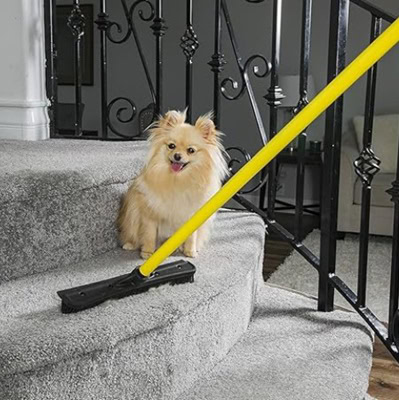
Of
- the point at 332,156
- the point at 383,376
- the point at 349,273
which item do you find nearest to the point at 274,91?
the point at 332,156

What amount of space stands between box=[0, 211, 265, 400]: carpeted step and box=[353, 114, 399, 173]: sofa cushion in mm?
3781

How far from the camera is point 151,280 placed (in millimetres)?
1398

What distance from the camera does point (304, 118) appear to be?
1121 mm

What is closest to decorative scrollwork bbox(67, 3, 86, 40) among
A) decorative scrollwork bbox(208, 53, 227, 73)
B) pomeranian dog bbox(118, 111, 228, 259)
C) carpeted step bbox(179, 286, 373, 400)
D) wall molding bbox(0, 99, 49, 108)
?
wall molding bbox(0, 99, 49, 108)

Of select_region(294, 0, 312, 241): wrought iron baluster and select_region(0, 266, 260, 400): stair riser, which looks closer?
select_region(0, 266, 260, 400): stair riser

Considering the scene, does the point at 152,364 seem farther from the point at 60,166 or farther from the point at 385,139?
the point at 385,139

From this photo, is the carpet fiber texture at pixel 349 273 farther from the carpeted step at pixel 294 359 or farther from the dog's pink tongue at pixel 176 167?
the dog's pink tongue at pixel 176 167

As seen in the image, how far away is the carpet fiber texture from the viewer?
349 centimetres

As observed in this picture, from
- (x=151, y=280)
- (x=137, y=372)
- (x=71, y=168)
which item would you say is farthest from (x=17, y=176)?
(x=137, y=372)

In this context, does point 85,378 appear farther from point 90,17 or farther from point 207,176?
point 90,17

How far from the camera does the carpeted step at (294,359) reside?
4.52 feet

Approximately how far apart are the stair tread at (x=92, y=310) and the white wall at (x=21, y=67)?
826 millimetres

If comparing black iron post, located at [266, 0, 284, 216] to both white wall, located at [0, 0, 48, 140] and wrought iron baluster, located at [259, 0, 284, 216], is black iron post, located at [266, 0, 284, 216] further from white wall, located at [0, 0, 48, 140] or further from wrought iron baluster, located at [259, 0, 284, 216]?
white wall, located at [0, 0, 48, 140]

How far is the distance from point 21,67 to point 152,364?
136 cm
